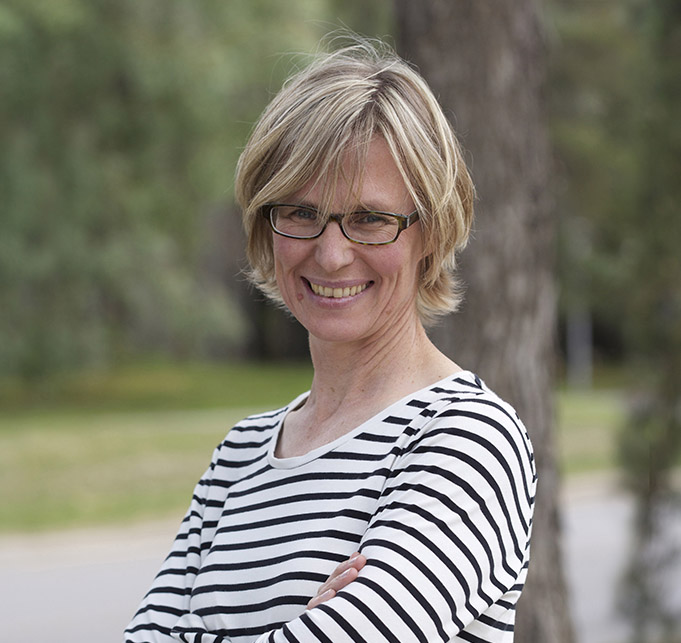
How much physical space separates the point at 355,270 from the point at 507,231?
1662 mm

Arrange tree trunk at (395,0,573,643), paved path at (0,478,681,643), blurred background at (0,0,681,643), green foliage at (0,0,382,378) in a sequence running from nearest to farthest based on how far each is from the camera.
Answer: tree trunk at (395,0,573,643), blurred background at (0,0,681,643), paved path at (0,478,681,643), green foliage at (0,0,382,378)

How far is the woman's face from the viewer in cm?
151

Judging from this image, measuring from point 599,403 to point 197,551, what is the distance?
1913cm

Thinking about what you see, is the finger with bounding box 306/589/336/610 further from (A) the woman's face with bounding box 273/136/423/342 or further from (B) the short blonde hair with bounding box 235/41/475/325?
(B) the short blonde hair with bounding box 235/41/475/325

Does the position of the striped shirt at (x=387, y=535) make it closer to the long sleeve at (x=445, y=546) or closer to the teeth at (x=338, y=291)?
the long sleeve at (x=445, y=546)

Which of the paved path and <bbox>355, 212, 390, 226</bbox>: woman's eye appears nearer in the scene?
<bbox>355, 212, 390, 226</bbox>: woman's eye

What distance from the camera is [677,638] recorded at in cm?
536

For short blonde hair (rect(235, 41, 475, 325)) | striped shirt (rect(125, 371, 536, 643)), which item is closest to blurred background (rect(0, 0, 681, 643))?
short blonde hair (rect(235, 41, 475, 325))

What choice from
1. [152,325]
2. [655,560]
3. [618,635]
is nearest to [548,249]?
[655,560]

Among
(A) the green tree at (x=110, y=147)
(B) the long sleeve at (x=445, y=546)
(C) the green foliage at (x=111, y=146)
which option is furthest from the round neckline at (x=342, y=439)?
(A) the green tree at (x=110, y=147)

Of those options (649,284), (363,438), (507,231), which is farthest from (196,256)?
(363,438)

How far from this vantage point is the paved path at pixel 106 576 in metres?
6.76

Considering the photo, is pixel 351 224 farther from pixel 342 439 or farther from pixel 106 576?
pixel 106 576

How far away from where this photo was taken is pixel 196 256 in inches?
744
